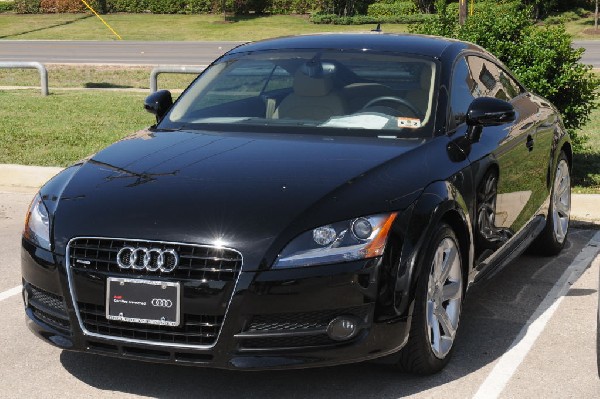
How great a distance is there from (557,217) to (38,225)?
4098 mm

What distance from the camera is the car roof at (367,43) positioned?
6219 mm

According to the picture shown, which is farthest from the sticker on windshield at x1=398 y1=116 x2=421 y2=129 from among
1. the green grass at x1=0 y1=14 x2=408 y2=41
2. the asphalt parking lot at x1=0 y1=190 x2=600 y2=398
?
the green grass at x1=0 y1=14 x2=408 y2=41

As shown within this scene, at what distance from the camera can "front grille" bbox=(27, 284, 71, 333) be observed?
186 inches

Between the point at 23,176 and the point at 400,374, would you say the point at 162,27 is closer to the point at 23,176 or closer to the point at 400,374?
the point at 23,176

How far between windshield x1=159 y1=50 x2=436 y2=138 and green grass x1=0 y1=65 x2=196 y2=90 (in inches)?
550

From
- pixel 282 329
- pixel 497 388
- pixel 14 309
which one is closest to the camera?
pixel 282 329

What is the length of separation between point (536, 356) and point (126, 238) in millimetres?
2229

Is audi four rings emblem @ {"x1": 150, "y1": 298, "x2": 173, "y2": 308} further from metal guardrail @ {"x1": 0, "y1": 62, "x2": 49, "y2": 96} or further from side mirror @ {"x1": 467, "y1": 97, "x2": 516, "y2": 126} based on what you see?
metal guardrail @ {"x1": 0, "y1": 62, "x2": 49, "y2": 96}

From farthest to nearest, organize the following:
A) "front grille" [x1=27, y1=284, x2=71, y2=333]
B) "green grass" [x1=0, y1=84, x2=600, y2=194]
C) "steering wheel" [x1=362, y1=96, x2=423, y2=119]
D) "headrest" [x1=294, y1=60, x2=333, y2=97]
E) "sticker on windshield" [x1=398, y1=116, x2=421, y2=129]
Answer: "green grass" [x1=0, y1=84, x2=600, y2=194], "headrest" [x1=294, y1=60, x2=333, y2=97], "steering wheel" [x1=362, y1=96, x2=423, y2=119], "sticker on windshield" [x1=398, y1=116, x2=421, y2=129], "front grille" [x1=27, y1=284, x2=71, y2=333]

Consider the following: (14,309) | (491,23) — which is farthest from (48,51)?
(14,309)

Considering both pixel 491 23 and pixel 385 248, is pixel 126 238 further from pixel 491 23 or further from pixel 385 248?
pixel 491 23

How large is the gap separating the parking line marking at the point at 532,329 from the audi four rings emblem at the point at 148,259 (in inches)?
60.1

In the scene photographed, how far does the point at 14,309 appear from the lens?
6.25 metres

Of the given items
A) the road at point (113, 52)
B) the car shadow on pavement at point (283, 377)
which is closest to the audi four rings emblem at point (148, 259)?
the car shadow on pavement at point (283, 377)
